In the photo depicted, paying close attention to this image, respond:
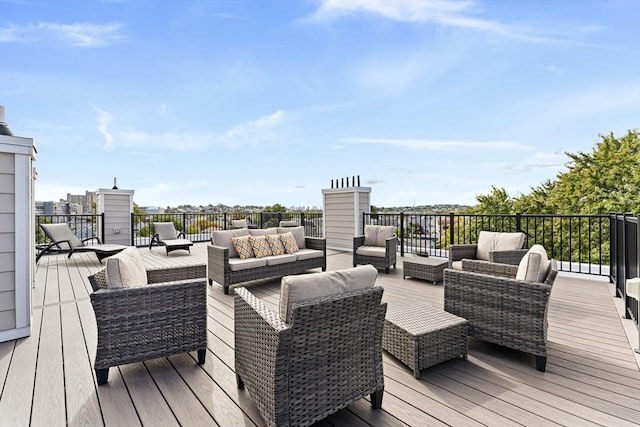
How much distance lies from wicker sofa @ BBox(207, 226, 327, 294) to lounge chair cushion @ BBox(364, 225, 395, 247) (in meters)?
1.05

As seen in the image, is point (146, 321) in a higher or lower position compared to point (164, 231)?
lower

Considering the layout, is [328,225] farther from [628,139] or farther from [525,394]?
[628,139]

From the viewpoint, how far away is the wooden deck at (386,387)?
1.70 meters

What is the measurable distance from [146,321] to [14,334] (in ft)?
5.66

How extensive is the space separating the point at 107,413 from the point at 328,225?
7049mm

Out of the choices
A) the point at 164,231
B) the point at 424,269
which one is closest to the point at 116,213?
the point at 164,231

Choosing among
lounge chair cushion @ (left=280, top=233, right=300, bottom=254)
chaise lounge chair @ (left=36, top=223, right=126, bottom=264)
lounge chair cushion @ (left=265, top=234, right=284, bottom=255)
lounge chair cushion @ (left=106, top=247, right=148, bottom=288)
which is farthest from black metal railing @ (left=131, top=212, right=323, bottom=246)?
lounge chair cushion @ (left=106, top=247, right=148, bottom=288)

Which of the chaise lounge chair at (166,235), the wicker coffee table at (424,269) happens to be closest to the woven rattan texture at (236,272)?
the wicker coffee table at (424,269)

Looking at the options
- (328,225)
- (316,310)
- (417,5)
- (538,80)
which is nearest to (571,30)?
(538,80)

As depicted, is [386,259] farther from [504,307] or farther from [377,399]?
[377,399]

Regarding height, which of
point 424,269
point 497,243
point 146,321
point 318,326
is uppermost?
point 497,243

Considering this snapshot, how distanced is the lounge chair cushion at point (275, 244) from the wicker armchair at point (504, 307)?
2.88 m

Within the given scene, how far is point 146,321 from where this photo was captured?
2.16 m

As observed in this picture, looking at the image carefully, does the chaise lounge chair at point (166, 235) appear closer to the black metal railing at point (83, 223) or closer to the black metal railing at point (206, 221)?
the black metal railing at point (206, 221)
